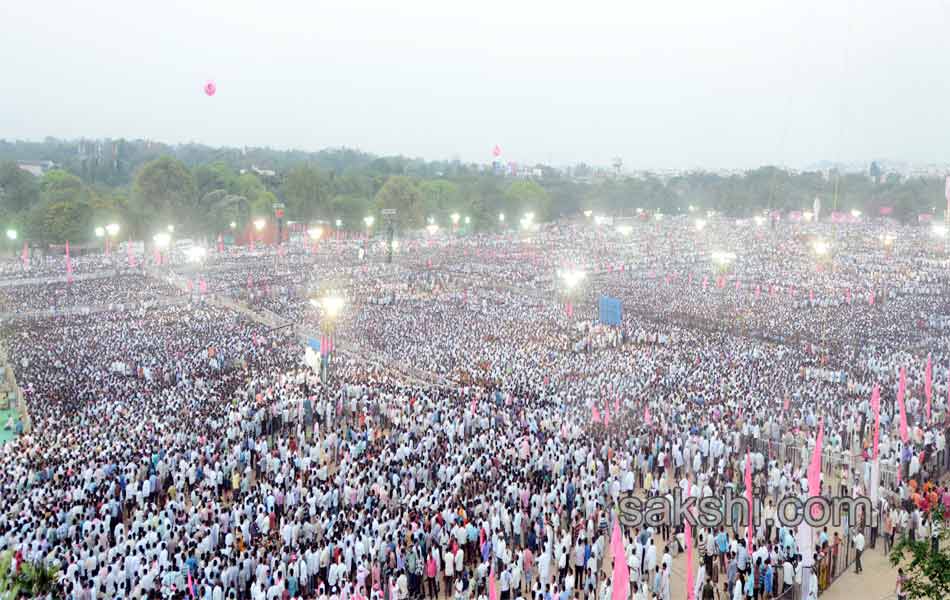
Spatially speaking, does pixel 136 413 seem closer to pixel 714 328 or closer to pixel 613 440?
pixel 613 440

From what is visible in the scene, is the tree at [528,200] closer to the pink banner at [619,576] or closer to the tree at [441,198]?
the tree at [441,198]

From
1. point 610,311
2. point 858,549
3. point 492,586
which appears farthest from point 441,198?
point 492,586

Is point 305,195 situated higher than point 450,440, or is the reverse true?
point 305,195

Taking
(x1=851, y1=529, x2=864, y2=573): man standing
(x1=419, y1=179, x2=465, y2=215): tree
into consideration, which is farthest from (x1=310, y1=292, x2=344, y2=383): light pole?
(x1=419, y1=179, x2=465, y2=215): tree

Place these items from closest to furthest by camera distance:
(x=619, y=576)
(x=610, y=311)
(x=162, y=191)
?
1. (x=619, y=576)
2. (x=610, y=311)
3. (x=162, y=191)

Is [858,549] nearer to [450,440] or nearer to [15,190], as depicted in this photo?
[450,440]

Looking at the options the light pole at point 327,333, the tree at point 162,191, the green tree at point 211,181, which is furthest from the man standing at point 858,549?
the green tree at point 211,181

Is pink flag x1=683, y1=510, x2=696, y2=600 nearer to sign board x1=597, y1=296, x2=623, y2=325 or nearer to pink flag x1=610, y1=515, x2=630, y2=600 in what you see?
pink flag x1=610, y1=515, x2=630, y2=600
